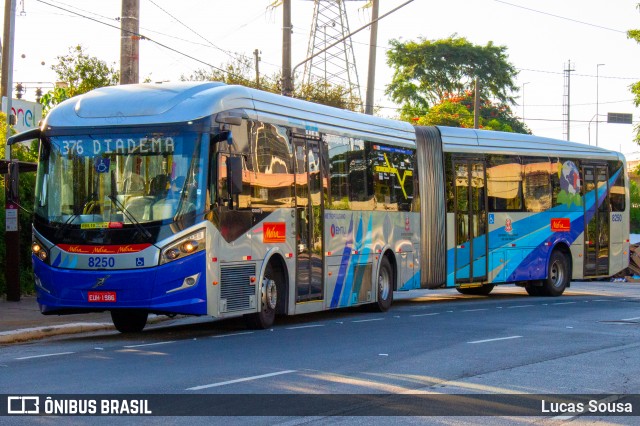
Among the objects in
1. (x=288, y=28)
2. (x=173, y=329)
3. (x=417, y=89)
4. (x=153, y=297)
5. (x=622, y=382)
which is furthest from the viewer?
(x=417, y=89)

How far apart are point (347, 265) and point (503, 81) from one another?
5669 centimetres

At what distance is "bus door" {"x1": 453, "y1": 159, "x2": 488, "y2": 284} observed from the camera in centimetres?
2339

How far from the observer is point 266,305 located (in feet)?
53.1

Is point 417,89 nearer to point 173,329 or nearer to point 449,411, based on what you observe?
point 173,329

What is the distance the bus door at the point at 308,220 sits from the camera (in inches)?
675

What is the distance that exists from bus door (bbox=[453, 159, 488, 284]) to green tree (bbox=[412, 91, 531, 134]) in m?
38.1

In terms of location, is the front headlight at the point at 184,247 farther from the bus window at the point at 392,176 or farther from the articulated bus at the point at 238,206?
the bus window at the point at 392,176

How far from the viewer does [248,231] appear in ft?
51.0

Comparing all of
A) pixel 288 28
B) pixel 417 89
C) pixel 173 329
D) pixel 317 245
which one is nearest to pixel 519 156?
pixel 288 28

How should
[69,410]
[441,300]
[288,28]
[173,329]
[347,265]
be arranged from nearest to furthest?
[69,410] < [173,329] < [347,265] < [441,300] < [288,28]

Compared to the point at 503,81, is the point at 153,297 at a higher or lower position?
lower

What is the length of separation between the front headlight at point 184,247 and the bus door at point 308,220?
9.79 ft

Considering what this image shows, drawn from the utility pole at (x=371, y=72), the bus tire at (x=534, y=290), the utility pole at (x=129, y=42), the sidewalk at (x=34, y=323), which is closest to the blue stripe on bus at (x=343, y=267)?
the sidewalk at (x=34, y=323)

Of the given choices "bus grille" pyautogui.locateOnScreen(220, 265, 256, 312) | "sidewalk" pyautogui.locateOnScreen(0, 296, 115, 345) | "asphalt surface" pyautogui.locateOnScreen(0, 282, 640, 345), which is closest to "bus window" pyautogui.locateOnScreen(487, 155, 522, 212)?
"asphalt surface" pyautogui.locateOnScreen(0, 282, 640, 345)
